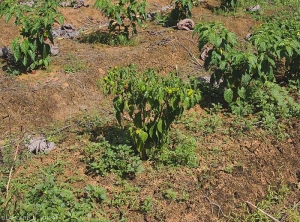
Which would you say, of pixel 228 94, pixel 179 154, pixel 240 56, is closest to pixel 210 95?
pixel 228 94

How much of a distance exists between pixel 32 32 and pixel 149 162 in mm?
2656

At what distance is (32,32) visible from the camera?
573 cm

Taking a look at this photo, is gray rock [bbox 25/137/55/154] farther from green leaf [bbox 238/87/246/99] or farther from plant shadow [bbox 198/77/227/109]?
green leaf [bbox 238/87/246/99]

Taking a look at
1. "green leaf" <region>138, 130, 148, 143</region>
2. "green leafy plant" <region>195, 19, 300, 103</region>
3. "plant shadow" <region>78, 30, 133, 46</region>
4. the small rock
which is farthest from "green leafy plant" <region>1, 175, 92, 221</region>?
the small rock

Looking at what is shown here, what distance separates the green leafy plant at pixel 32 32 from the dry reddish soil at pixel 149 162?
0.80 ft

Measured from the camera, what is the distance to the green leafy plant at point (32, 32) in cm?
574

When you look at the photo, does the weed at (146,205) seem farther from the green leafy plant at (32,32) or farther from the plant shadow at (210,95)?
the green leafy plant at (32,32)

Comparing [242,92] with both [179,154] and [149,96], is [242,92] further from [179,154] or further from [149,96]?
[149,96]

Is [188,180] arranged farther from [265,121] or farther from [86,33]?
[86,33]

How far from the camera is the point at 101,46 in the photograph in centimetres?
728

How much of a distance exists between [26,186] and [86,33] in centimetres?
463

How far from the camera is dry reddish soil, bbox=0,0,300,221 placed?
4.14 m

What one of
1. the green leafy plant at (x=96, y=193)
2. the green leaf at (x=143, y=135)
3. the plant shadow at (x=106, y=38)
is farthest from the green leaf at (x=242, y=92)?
the plant shadow at (x=106, y=38)

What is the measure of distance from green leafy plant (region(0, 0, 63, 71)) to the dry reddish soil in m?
0.24
